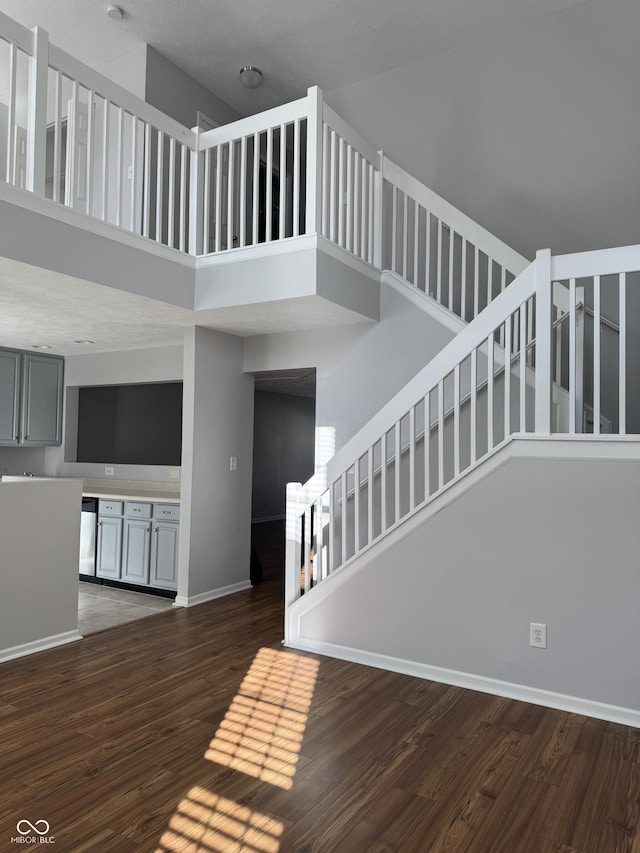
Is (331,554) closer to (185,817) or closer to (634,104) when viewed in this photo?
(185,817)

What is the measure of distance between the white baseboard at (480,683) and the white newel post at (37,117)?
324cm

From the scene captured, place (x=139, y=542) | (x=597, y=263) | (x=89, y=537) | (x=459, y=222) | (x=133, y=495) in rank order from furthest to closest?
(x=89, y=537) < (x=133, y=495) < (x=139, y=542) < (x=459, y=222) < (x=597, y=263)

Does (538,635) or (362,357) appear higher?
(362,357)

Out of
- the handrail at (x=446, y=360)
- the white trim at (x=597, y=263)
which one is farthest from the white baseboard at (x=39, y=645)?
the white trim at (x=597, y=263)

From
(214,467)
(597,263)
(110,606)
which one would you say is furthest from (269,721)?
(597,263)

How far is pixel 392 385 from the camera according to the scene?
4812 millimetres

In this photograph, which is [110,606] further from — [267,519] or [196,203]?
[267,519]

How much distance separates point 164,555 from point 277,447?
207 inches

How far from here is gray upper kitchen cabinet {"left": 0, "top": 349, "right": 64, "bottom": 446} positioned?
6.44m

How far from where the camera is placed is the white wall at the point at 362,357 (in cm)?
471

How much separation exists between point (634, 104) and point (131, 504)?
5.59m

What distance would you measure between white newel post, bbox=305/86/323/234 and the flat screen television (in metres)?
3.95

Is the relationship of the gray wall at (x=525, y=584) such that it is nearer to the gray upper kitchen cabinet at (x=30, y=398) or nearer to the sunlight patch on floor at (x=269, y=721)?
the sunlight patch on floor at (x=269, y=721)

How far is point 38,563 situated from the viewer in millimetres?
3859
